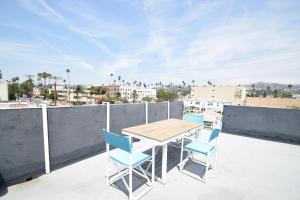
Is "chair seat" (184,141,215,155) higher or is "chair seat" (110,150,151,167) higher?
"chair seat" (110,150,151,167)

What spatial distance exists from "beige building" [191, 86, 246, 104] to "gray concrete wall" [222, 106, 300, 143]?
50693mm

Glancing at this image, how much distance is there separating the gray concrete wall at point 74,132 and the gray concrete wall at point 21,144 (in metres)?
0.20

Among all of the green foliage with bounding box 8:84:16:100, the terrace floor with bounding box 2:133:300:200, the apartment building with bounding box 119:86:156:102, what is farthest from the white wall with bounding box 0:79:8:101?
the apartment building with bounding box 119:86:156:102

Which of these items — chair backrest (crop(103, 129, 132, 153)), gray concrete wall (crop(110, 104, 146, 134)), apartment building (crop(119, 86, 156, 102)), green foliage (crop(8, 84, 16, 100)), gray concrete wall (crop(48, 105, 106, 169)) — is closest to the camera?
chair backrest (crop(103, 129, 132, 153))

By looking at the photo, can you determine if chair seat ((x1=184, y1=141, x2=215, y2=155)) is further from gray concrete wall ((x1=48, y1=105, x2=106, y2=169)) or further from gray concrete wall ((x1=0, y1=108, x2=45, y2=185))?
gray concrete wall ((x1=0, y1=108, x2=45, y2=185))

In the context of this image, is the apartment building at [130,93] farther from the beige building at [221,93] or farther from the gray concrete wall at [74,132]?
the gray concrete wall at [74,132]

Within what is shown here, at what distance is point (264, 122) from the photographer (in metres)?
5.07

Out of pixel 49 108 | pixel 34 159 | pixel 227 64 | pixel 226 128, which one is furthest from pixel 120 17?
pixel 227 64

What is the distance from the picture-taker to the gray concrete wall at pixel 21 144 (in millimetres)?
2090

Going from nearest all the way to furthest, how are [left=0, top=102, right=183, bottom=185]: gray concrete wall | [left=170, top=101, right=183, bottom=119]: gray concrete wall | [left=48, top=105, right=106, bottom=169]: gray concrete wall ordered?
[left=0, top=102, right=183, bottom=185]: gray concrete wall, [left=48, top=105, right=106, bottom=169]: gray concrete wall, [left=170, top=101, right=183, bottom=119]: gray concrete wall

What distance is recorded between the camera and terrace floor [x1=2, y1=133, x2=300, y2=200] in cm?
205

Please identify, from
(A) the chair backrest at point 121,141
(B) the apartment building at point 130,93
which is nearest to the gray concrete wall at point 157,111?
(A) the chair backrest at point 121,141

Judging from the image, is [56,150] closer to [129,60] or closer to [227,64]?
[129,60]

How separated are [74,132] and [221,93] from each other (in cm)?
5969
